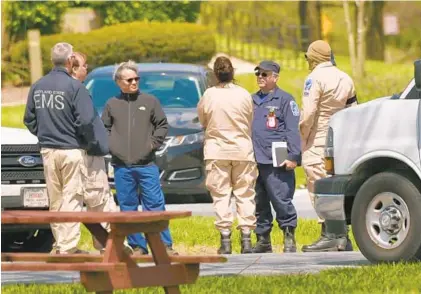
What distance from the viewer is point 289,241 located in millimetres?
14727

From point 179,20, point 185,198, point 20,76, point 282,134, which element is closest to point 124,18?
point 179,20

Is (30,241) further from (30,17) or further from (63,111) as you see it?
(30,17)

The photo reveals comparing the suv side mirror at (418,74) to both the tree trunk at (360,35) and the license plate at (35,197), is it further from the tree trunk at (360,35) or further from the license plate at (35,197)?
the tree trunk at (360,35)

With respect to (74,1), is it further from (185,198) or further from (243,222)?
(243,222)

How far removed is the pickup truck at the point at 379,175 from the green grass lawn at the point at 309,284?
1.82 feet

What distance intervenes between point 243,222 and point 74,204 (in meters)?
1.77

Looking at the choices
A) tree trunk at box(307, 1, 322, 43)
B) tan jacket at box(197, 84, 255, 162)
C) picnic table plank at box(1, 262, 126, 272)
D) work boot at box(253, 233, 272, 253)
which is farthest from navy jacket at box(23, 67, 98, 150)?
tree trunk at box(307, 1, 322, 43)

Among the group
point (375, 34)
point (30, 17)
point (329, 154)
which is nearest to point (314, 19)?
point (375, 34)

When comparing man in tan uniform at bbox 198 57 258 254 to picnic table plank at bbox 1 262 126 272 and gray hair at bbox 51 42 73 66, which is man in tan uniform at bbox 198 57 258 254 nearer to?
gray hair at bbox 51 42 73 66

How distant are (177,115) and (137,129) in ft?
15.8

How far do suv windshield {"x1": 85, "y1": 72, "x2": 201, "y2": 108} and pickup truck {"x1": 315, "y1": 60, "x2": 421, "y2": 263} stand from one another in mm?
6543

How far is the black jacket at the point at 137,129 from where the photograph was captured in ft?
45.8

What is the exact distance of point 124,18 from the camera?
40.9m

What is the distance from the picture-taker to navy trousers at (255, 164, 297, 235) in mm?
14547
